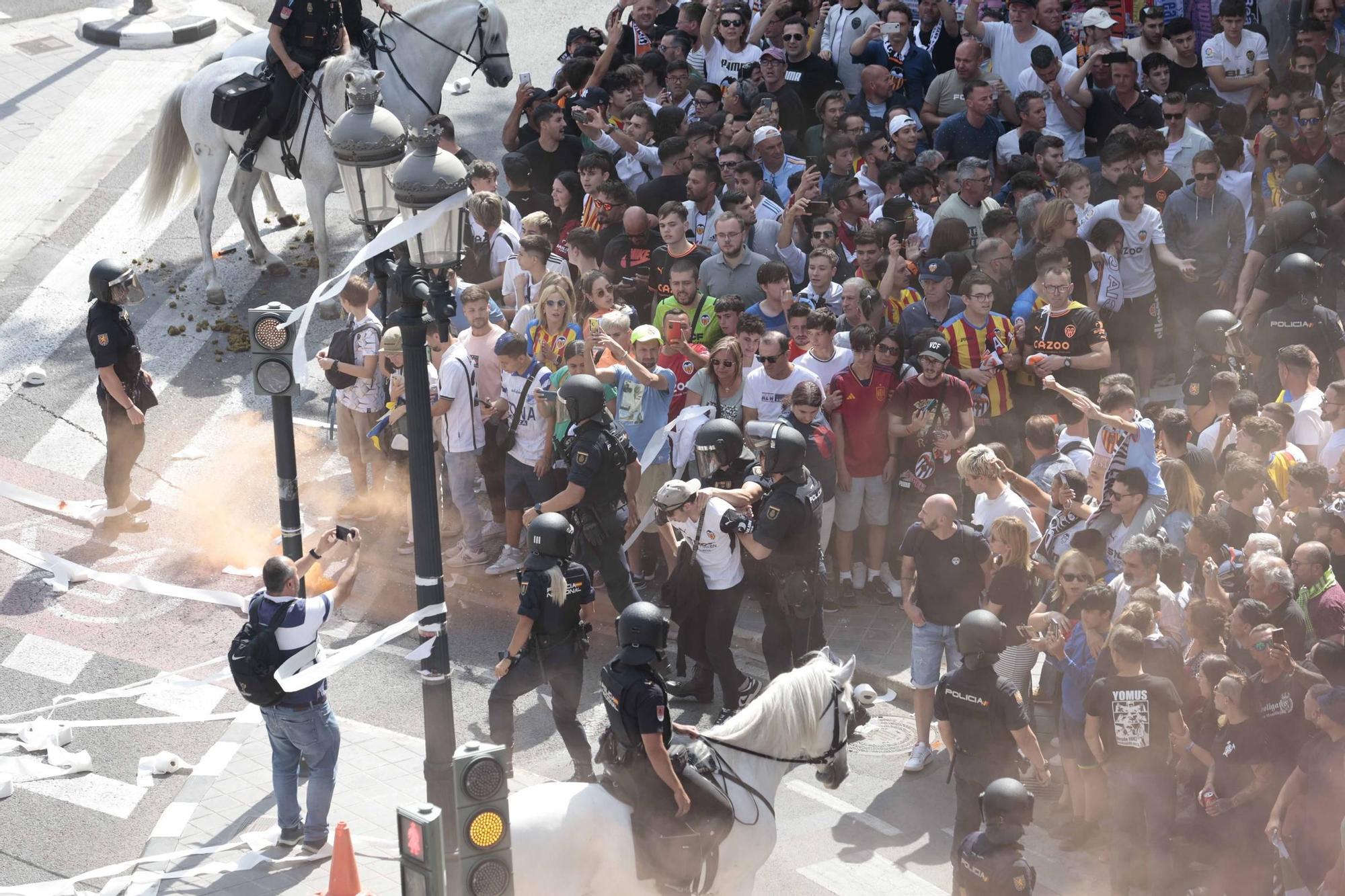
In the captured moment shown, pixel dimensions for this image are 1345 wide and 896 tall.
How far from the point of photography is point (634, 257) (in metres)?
13.2

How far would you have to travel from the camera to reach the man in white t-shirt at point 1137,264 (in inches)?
506

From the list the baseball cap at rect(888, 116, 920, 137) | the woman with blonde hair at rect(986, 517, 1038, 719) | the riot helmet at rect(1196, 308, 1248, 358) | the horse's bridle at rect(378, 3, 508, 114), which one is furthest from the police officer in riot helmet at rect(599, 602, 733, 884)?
the horse's bridle at rect(378, 3, 508, 114)

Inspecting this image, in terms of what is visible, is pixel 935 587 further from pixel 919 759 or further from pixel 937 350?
pixel 937 350

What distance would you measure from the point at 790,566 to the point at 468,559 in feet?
10.9

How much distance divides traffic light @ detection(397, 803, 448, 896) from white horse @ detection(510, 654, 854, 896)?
118 centimetres

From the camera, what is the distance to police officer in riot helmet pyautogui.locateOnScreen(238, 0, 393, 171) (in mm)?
15086

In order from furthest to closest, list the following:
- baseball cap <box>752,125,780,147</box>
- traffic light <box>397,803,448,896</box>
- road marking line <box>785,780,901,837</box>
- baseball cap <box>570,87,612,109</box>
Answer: baseball cap <box>570,87,612,109</box> < baseball cap <box>752,125,780,147</box> < road marking line <box>785,780,901,837</box> < traffic light <box>397,803,448,896</box>

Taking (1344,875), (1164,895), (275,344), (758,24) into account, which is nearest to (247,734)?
(275,344)

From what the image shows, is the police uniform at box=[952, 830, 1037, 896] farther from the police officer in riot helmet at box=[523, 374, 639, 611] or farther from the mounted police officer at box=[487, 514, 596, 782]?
the police officer in riot helmet at box=[523, 374, 639, 611]

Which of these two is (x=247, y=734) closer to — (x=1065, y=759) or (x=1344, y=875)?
(x=1065, y=759)

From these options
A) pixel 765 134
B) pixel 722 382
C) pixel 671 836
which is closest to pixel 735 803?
pixel 671 836

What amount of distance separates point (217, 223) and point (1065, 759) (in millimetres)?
11734

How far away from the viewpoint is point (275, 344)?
30.5 ft

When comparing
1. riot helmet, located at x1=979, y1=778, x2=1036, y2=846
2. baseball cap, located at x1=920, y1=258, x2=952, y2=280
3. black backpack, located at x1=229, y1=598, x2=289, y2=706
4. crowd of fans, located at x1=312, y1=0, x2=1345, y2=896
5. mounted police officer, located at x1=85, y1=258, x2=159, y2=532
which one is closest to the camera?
riot helmet, located at x1=979, y1=778, x2=1036, y2=846
